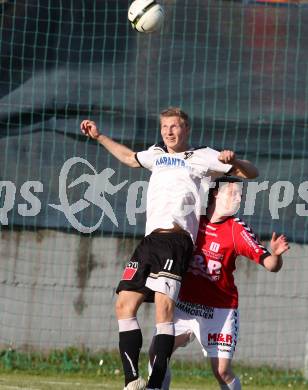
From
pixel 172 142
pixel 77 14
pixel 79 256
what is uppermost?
pixel 77 14

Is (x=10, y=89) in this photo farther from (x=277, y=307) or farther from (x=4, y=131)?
(x=277, y=307)

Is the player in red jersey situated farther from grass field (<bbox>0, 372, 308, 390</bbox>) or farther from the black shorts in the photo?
grass field (<bbox>0, 372, 308, 390</bbox>)

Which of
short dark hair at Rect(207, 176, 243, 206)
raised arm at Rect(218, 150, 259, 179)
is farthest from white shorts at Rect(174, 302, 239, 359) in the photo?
raised arm at Rect(218, 150, 259, 179)

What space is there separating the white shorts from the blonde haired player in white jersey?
234mm

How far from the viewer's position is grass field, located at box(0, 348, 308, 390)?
9.23 meters

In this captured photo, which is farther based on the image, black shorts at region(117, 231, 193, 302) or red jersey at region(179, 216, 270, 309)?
red jersey at region(179, 216, 270, 309)

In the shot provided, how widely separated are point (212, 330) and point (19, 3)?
412 centimetres

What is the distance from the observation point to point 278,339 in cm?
984

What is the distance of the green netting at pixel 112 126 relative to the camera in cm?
984

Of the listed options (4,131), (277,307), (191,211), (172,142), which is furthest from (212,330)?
(4,131)

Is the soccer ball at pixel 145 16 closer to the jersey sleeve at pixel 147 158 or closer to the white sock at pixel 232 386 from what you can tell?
the jersey sleeve at pixel 147 158

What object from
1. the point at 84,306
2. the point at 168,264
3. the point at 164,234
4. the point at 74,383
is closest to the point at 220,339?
the point at 168,264

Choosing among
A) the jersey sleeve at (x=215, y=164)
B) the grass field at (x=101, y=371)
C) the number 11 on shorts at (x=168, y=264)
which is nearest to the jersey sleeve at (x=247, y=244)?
the jersey sleeve at (x=215, y=164)

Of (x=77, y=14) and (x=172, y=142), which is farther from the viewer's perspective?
(x=77, y=14)
